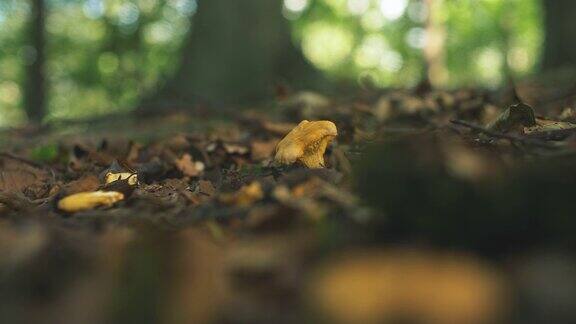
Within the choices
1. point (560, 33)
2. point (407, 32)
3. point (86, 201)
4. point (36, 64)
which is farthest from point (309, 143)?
point (407, 32)

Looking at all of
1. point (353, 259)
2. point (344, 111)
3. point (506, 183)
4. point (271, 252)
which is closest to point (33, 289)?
point (271, 252)

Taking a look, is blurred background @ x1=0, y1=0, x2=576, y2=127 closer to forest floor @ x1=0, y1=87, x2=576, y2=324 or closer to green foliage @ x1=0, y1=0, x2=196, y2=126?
green foliage @ x1=0, y1=0, x2=196, y2=126

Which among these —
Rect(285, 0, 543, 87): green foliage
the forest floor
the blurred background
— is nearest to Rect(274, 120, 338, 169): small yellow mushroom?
the forest floor

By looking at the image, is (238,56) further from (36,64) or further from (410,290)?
(36,64)

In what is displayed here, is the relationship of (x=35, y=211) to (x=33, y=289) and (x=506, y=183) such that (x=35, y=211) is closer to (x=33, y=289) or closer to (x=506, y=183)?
(x=33, y=289)

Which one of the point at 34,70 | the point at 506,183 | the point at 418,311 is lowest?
the point at 34,70

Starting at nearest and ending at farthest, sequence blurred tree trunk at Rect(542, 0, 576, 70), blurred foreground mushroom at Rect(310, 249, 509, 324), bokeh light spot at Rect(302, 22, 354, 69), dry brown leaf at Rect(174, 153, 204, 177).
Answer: blurred foreground mushroom at Rect(310, 249, 509, 324), dry brown leaf at Rect(174, 153, 204, 177), blurred tree trunk at Rect(542, 0, 576, 70), bokeh light spot at Rect(302, 22, 354, 69)
